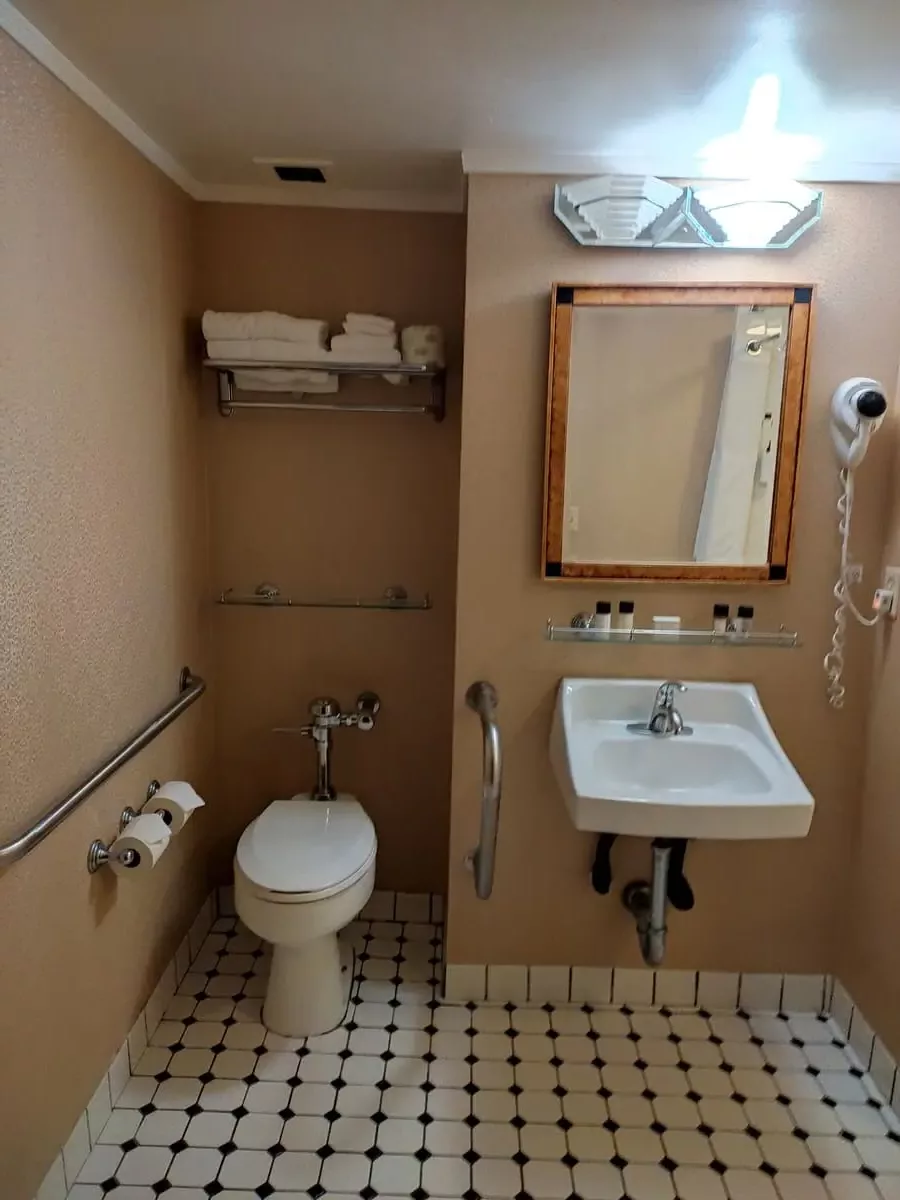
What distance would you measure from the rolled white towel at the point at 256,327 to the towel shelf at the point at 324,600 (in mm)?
710

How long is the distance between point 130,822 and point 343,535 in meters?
0.99

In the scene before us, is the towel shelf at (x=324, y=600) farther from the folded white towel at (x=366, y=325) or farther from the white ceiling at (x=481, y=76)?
the white ceiling at (x=481, y=76)

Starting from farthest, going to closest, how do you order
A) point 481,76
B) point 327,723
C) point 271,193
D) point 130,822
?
point 327,723
point 271,193
point 130,822
point 481,76

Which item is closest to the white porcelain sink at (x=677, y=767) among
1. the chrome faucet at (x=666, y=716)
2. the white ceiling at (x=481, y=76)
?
the chrome faucet at (x=666, y=716)

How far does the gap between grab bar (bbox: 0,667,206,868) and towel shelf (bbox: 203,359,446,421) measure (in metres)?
0.77

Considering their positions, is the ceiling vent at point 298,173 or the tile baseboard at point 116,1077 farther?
the ceiling vent at point 298,173

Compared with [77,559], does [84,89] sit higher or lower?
higher

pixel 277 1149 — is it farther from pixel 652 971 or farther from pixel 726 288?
pixel 726 288

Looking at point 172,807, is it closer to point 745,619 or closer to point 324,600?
point 324,600

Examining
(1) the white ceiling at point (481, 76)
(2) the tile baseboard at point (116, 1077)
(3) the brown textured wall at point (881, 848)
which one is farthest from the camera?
(3) the brown textured wall at point (881, 848)

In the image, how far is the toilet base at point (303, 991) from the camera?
2193 mm

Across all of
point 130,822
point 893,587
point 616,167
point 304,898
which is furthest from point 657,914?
point 616,167

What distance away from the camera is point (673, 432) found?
2111 millimetres

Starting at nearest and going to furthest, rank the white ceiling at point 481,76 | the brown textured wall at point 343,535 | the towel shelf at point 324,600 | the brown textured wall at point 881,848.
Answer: the white ceiling at point 481,76
the brown textured wall at point 881,848
the brown textured wall at point 343,535
the towel shelf at point 324,600
